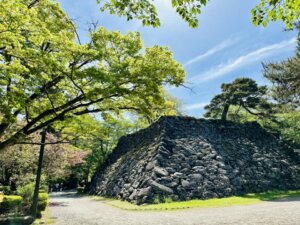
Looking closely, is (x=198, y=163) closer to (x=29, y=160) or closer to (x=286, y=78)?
(x=286, y=78)

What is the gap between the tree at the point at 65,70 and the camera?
26.0 feet

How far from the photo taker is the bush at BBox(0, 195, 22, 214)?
13.9 m

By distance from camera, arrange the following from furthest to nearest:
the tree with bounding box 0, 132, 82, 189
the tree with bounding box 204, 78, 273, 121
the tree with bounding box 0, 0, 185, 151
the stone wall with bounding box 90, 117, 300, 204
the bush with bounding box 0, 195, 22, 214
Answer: the tree with bounding box 204, 78, 273, 121, the tree with bounding box 0, 132, 82, 189, the stone wall with bounding box 90, 117, 300, 204, the bush with bounding box 0, 195, 22, 214, the tree with bounding box 0, 0, 185, 151

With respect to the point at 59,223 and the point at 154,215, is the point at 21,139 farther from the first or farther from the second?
the point at 154,215

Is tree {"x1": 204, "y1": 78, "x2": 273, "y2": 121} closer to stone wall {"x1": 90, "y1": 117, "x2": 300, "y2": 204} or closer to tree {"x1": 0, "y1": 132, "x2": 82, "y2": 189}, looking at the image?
stone wall {"x1": 90, "y1": 117, "x2": 300, "y2": 204}

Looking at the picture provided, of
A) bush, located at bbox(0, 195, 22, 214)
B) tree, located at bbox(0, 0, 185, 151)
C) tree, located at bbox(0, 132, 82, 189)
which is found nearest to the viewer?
tree, located at bbox(0, 0, 185, 151)

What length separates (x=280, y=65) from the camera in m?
21.8

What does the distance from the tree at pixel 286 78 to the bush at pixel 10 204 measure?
749 inches

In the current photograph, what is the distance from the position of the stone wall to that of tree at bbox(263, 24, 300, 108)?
549 cm

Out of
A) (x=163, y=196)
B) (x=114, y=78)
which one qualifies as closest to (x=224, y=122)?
(x=163, y=196)

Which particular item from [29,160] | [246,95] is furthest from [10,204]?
[246,95]

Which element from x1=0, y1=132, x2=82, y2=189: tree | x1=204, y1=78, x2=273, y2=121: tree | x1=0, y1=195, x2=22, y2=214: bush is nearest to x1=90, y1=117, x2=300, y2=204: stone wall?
x1=204, y1=78, x2=273, y2=121: tree

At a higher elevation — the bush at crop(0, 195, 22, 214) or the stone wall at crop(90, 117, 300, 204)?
the stone wall at crop(90, 117, 300, 204)

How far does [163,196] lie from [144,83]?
11.2 metres
